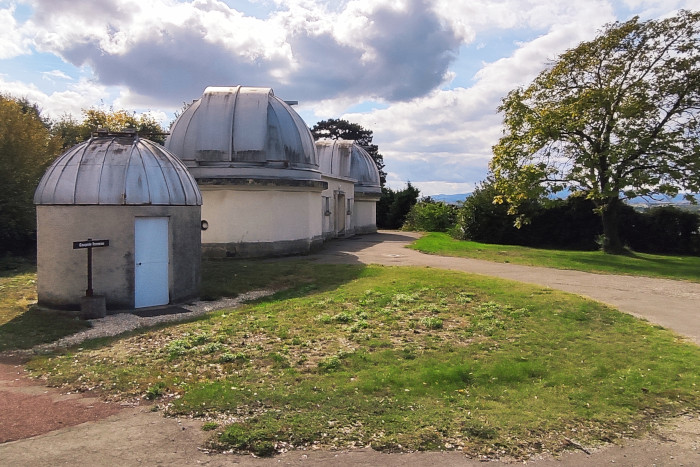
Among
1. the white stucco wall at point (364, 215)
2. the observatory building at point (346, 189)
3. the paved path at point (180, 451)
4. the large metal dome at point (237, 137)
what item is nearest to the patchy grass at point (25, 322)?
the paved path at point (180, 451)

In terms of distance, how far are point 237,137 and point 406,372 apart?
1469 centimetres

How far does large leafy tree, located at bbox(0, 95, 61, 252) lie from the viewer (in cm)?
2008

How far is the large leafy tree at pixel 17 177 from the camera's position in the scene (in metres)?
20.1

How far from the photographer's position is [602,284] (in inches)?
600

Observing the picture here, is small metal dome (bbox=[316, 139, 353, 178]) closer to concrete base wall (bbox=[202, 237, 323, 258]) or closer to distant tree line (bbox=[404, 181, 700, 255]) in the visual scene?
distant tree line (bbox=[404, 181, 700, 255])

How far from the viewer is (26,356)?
8406mm

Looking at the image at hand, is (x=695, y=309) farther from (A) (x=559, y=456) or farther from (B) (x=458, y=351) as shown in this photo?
(A) (x=559, y=456)

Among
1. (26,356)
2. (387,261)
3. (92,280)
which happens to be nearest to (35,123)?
(92,280)

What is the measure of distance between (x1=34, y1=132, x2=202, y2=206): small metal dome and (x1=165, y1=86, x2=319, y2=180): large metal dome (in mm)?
6735

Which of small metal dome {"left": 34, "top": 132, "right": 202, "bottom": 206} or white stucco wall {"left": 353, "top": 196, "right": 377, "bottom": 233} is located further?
white stucco wall {"left": 353, "top": 196, "right": 377, "bottom": 233}

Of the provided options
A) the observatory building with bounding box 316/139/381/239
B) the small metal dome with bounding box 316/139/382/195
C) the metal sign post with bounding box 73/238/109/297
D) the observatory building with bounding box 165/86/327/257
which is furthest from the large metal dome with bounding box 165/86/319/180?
the small metal dome with bounding box 316/139/382/195

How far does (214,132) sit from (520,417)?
1682cm

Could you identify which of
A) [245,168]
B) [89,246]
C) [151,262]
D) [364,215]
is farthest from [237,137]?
[364,215]

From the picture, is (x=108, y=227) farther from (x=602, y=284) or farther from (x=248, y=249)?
(x=602, y=284)
